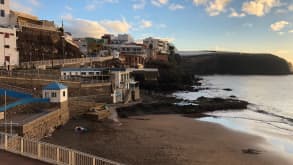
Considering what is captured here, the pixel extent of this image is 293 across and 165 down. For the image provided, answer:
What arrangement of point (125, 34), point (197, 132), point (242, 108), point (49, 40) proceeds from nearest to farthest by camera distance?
point (197, 132), point (242, 108), point (49, 40), point (125, 34)

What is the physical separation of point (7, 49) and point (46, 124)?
2161cm

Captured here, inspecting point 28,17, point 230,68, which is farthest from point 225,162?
point 230,68

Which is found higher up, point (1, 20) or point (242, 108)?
point (1, 20)

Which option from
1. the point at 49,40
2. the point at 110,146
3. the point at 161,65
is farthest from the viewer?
the point at 161,65

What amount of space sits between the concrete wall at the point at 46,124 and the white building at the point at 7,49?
1546 centimetres

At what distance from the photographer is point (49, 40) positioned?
56.8 meters

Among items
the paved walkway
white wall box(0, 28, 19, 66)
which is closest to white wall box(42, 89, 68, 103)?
the paved walkway

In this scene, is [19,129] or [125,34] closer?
[19,129]

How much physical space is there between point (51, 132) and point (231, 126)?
18.8 m

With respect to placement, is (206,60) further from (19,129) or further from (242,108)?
(19,129)

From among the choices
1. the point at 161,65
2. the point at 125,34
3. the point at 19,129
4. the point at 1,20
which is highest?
the point at 125,34

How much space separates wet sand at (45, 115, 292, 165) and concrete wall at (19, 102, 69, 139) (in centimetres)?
63

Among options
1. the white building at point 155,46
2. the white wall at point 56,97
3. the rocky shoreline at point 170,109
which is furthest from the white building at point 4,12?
the white building at point 155,46

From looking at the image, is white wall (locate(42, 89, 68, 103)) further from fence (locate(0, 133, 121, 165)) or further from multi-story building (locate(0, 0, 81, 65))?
multi-story building (locate(0, 0, 81, 65))
